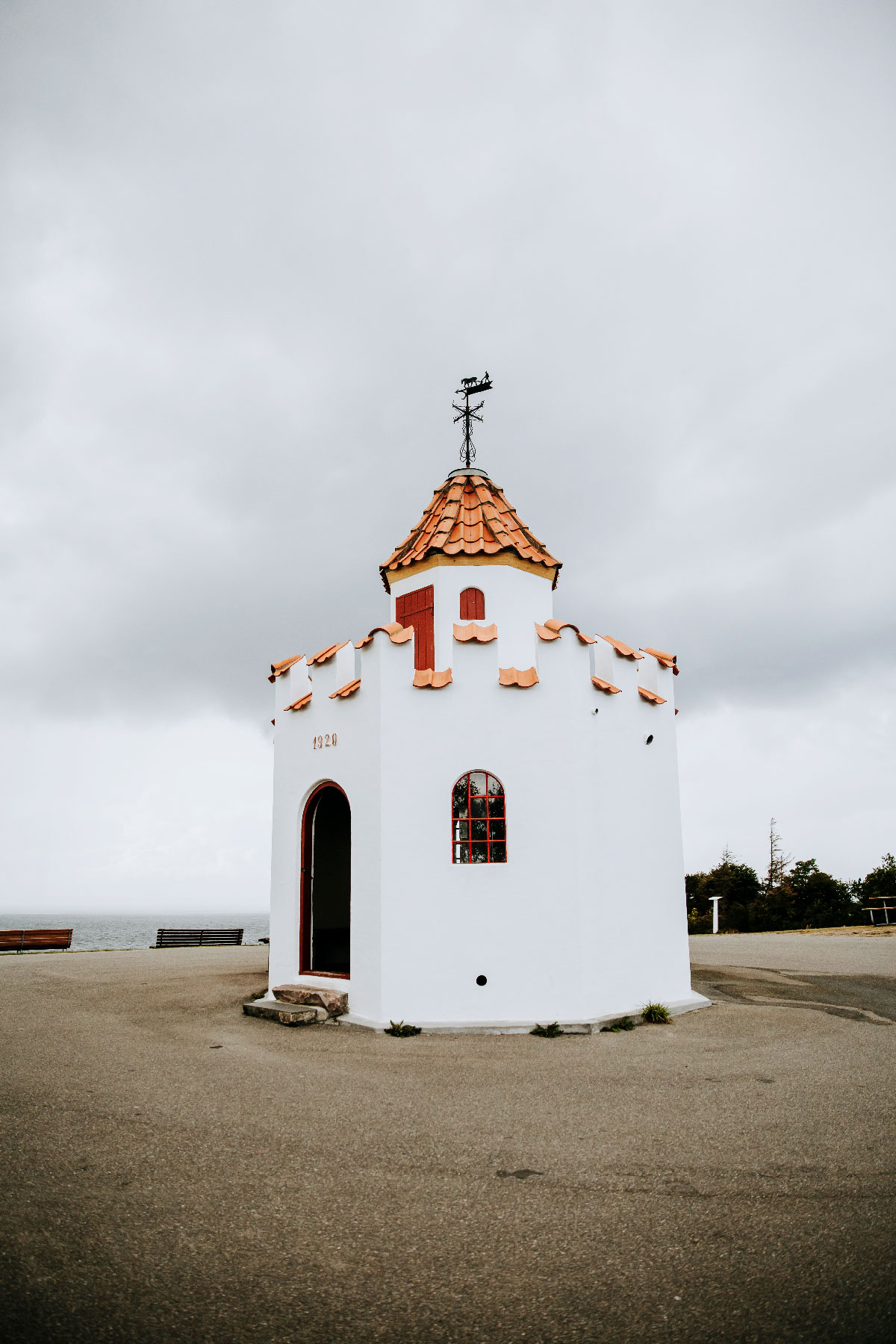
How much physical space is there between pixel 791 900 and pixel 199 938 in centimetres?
3056

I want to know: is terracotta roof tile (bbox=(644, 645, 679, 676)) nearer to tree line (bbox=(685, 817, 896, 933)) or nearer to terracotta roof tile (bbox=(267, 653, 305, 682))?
terracotta roof tile (bbox=(267, 653, 305, 682))

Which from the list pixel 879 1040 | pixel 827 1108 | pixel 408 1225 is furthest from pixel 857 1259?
pixel 879 1040

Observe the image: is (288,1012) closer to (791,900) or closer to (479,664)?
(479,664)

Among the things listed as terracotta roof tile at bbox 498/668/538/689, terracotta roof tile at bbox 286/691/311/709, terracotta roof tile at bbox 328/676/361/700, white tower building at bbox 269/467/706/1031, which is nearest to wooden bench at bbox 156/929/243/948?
white tower building at bbox 269/467/706/1031

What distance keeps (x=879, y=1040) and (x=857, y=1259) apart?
6643 mm

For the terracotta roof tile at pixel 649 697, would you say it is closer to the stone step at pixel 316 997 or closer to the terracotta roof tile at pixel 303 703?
the terracotta roof tile at pixel 303 703

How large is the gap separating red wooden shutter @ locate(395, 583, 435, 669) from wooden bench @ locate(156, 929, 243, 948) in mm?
17736

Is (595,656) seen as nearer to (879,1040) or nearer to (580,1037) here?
(580,1037)

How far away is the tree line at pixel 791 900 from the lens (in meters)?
38.4

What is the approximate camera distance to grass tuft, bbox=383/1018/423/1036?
9836mm

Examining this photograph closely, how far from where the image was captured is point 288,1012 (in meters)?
10.6

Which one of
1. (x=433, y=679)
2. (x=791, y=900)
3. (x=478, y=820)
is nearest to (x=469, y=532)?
(x=433, y=679)

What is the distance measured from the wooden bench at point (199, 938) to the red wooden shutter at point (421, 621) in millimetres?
17736

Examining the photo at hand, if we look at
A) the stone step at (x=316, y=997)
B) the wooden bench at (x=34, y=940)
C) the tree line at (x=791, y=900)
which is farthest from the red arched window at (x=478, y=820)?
the tree line at (x=791, y=900)
